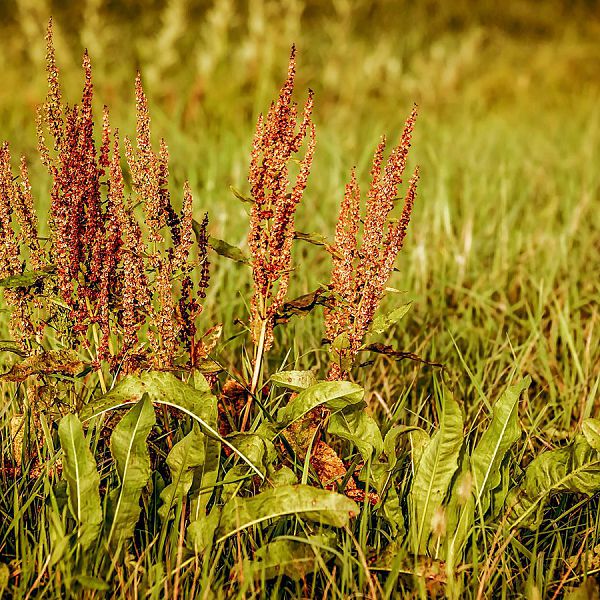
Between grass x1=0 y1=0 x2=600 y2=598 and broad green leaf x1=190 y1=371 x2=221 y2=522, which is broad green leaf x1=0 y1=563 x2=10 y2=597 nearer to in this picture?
grass x1=0 y1=0 x2=600 y2=598

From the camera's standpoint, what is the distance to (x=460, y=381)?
8.54ft

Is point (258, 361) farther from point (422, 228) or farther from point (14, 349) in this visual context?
point (422, 228)

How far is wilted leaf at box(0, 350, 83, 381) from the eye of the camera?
1.76 m

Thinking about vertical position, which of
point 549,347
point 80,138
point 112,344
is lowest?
point 549,347

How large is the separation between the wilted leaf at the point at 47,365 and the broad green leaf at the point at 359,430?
597mm

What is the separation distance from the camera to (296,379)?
184cm

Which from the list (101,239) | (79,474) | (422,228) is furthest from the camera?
(422,228)

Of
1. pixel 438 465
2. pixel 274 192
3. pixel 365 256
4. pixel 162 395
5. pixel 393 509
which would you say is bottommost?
pixel 393 509

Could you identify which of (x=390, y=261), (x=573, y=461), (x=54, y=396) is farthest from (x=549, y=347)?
(x=54, y=396)

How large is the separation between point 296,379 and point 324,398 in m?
Result: 0.09

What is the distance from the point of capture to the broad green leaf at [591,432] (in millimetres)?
1848

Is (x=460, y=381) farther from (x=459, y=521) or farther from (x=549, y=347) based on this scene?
(x=459, y=521)

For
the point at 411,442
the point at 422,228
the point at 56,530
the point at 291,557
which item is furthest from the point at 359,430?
the point at 422,228

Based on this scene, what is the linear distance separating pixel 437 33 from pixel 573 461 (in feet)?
29.6
